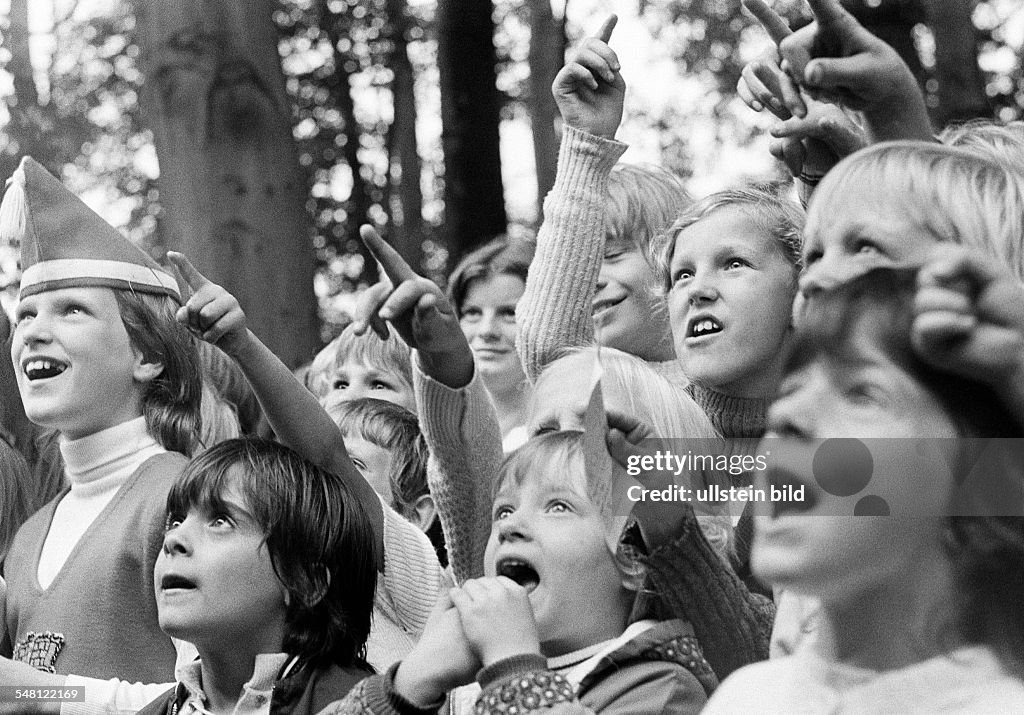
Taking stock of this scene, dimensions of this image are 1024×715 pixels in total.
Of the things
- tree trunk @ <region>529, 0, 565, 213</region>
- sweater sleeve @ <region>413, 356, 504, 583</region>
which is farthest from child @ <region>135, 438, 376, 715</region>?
tree trunk @ <region>529, 0, 565, 213</region>

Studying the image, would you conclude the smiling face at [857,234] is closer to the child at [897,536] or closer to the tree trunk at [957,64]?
the child at [897,536]

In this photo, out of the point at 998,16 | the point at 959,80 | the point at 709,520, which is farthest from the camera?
the point at 998,16

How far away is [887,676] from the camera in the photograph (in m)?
1.54

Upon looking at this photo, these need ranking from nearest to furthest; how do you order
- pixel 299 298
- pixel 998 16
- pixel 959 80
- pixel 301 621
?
pixel 301 621 < pixel 299 298 < pixel 959 80 < pixel 998 16

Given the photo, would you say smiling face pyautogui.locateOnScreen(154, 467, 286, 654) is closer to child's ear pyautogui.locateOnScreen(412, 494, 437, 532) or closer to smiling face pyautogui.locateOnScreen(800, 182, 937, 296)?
child's ear pyautogui.locateOnScreen(412, 494, 437, 532)

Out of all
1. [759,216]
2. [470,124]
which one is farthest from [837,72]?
[470,124]

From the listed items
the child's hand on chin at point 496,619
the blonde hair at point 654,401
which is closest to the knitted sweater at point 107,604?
the blonde hair at point 654,401

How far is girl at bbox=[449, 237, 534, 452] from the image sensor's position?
4250mm

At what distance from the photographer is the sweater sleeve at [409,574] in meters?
3.12

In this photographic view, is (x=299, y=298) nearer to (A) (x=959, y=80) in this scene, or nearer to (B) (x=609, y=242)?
(B) (x=609, y=242)

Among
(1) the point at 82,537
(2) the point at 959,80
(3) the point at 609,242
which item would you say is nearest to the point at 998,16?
(2) the point at 959,80

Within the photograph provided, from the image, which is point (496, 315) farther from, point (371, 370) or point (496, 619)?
point (496, 619)

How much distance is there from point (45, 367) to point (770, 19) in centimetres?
171

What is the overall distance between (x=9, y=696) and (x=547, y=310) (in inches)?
49.5
